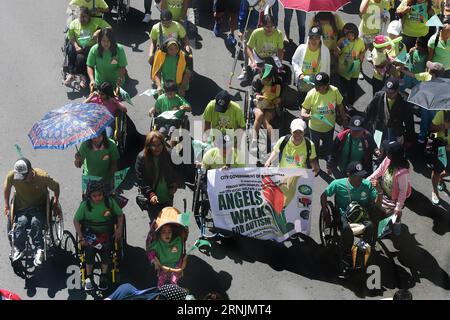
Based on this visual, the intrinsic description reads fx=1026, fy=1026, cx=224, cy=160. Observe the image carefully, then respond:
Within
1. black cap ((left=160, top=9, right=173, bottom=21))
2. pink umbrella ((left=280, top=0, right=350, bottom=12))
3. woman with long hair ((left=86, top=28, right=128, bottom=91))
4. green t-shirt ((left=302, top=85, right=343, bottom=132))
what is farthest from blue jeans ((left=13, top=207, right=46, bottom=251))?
pink umbrella ((left=280, top=0, right=350, bottom=12))

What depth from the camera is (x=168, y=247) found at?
14.0 m

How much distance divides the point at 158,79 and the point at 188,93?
4.37 feet

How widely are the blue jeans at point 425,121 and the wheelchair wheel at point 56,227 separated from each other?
21.0 ft

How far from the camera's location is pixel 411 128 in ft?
55.1

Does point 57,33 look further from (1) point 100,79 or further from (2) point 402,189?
(2) point 402,189

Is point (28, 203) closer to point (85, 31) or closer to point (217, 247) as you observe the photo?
point (217, 247)

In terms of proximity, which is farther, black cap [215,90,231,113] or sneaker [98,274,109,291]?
black cap [215,90,231,113]

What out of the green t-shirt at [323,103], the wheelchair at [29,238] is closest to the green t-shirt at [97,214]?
the wheelchair at [29,238]

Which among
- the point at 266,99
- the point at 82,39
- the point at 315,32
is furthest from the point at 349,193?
the point at 82,39

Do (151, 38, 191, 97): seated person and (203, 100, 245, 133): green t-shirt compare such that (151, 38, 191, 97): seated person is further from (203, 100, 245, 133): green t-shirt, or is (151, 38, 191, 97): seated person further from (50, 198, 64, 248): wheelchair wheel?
(50, 198, 64, 248): wheelchair wheel

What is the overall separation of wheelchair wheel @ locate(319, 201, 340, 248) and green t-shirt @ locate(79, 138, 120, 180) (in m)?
3.24

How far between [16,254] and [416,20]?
8.76 m

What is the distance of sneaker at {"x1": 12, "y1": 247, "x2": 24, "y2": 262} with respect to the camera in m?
14.5
